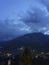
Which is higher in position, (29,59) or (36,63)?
(36,63)

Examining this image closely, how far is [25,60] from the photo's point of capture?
1178 inches

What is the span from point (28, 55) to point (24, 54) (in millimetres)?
454

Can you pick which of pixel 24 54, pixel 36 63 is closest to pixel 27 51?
pixel 24 54

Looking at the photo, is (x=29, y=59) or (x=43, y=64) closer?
(x=29, y=59)

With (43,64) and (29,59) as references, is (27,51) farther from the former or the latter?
(43,64)

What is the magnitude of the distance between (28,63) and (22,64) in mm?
561

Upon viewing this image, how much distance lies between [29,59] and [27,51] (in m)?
0.77

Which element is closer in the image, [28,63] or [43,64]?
[28,63]

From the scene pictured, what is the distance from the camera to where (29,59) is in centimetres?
3008

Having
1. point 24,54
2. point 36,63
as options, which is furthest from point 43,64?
point 24,54

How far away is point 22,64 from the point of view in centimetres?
2969

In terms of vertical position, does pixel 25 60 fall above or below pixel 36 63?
below

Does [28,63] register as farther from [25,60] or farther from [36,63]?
[36,63]

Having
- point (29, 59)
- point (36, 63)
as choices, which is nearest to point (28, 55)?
point (29, 59)
